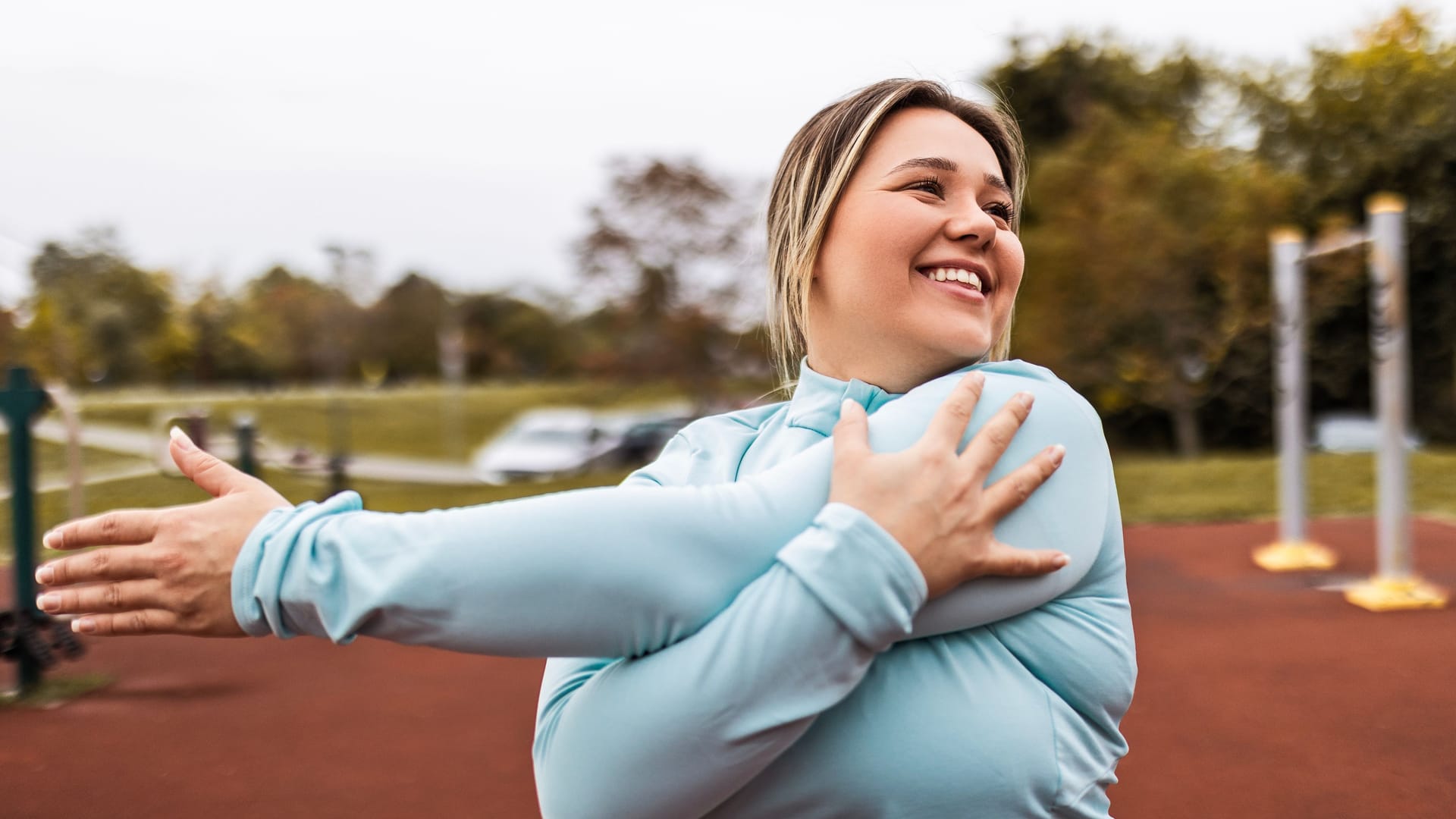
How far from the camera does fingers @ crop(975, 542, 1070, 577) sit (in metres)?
A: 0.87

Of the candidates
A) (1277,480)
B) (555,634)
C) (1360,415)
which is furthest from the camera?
(1360,415)

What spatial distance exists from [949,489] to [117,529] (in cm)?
66

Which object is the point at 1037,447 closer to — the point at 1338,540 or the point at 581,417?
the point at 1338,540

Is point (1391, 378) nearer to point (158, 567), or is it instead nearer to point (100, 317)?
point (158, 567)

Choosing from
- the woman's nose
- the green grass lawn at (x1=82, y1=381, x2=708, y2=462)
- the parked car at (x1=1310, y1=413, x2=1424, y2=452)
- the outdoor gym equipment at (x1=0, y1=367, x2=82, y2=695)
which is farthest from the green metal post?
the green grass lawn at (x1=82, y1=381, x2=708, y2=462)

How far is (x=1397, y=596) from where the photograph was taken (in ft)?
18.8

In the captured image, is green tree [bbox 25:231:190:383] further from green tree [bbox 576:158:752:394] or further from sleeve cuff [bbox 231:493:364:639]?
sleeve cuff [bbox 231:493:364:639]

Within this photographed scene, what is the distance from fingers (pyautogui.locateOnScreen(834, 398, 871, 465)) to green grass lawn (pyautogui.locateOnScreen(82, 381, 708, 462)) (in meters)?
21.4

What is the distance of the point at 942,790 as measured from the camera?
895 mm

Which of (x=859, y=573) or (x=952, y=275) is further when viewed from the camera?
(x=952, y=275)

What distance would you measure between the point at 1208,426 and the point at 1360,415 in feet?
8.03

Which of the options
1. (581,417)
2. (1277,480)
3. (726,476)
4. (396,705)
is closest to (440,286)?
(581,417)

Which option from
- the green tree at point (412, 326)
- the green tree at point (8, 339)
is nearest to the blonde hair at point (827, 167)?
the green tree at point (8, 339)

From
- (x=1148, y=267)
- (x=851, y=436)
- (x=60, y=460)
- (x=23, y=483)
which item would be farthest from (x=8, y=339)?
(x=851, y=436)
